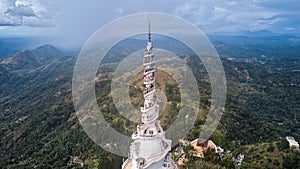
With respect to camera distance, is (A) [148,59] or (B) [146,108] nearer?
(A) [148,59]

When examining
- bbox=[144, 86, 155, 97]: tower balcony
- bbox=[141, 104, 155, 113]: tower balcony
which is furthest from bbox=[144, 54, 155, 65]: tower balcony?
bbox=[141, 104, 155, 113]: tower balcony

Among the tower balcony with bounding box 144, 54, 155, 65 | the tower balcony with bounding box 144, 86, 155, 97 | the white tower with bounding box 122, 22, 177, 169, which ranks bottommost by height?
the white tower with bounding box 122, 22, 177, 169

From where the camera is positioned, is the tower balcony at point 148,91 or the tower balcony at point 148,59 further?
the tower balcony at point 148,91

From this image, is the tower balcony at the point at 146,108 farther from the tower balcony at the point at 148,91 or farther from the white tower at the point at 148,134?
the tower balcony at the point at 148,91

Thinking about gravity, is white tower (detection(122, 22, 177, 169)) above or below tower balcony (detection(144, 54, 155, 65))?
below

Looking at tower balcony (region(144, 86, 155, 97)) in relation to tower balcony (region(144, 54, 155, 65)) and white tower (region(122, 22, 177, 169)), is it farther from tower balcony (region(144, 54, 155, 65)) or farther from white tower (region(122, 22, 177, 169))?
tower balcony (region(144, 54, 155, 65))

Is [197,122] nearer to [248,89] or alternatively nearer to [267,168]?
[267,168]

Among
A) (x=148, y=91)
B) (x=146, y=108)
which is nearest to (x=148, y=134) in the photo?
(x=146, y=108)

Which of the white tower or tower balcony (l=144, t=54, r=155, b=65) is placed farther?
the white tower

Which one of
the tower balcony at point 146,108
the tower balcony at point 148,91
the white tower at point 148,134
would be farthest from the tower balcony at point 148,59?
the tower balcony at point 146,108

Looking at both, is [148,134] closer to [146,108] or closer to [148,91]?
[146,108]

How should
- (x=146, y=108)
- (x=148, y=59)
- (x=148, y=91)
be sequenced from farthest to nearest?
1. (x=148, y=91)
2. (x=146, y=108)
3. (x=148, y=59)
